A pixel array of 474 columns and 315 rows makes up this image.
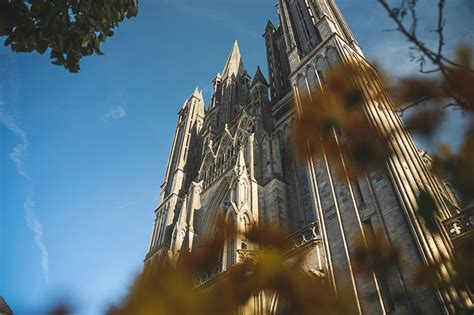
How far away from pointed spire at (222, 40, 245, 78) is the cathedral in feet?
9.35

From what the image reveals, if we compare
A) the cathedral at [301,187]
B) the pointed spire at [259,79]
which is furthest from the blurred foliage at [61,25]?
the pointed spire at [259,79]

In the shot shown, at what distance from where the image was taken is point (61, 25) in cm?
562

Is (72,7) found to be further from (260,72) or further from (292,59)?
(260,72)

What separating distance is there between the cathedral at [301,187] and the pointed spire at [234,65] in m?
2.85

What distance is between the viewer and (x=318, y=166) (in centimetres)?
1186

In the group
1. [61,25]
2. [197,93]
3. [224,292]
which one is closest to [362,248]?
[224,292]

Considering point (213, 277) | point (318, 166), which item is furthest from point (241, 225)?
point (318, 166)

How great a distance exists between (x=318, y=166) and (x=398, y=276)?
496 centimetres

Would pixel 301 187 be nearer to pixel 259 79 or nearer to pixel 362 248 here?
pixel 259 79

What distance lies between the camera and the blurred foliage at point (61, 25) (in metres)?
5.37

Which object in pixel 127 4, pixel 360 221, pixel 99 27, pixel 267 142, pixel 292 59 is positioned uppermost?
pixel 292 59

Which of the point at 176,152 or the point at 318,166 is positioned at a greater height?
the point at 176,152

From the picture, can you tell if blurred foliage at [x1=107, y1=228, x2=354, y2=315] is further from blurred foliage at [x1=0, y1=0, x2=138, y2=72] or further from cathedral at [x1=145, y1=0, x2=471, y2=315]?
blurred foliage at [x1=0, y1=0, x2=138, y2=72]

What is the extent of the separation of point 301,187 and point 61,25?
12215mm
